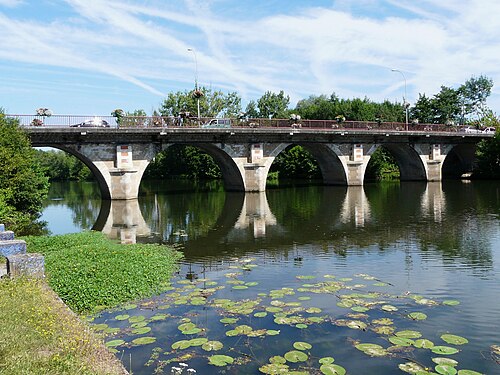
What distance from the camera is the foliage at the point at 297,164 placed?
62.9 meters

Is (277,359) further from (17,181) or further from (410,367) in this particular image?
(17,181)

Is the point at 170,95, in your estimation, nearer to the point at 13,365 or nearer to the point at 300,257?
the point at 300,257

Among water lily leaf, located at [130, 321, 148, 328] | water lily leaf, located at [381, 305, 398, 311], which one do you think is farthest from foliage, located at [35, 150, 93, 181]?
water lily leaf, located at [381, 305, 398, 311]

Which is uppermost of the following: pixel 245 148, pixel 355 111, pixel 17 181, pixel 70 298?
pixel 355 111

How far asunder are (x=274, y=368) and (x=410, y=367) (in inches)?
78.8

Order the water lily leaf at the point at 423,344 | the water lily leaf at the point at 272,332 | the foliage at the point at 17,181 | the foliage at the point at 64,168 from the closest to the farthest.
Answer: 1. the water lily leaf at the point at 423,344
2. the water lily leaf at the point at 272,332
3. the foliage at the point at 17,181
4. the foliage at the point at 64,168

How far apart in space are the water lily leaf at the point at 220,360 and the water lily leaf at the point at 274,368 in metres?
0.56

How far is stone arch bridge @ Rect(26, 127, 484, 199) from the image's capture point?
107ft

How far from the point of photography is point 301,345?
7840 mm

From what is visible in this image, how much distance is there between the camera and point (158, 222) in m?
25.3

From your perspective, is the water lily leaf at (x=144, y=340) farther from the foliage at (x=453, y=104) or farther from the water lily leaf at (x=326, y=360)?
the foliage at (x=453, y=104)

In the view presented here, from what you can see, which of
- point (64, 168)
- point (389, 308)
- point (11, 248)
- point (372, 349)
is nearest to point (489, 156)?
point (389, 308)

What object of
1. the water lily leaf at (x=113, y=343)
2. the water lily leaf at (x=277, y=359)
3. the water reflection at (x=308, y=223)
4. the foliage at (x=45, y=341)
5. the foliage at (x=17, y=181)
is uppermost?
the foliage at (x=17, y=181)

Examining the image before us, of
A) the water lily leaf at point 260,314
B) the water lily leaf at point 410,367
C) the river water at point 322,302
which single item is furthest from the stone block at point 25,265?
the water lily leaf at point 410,367
